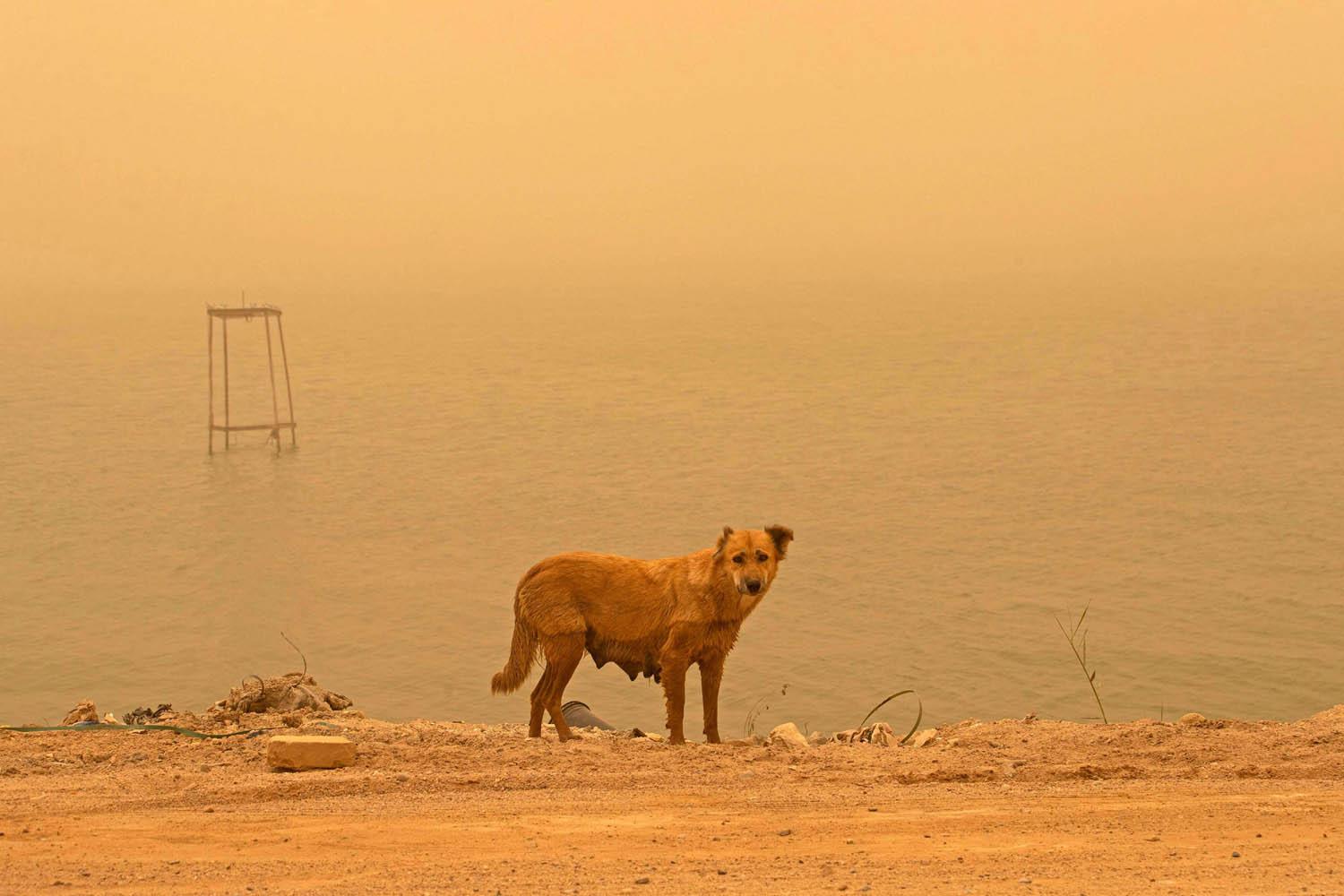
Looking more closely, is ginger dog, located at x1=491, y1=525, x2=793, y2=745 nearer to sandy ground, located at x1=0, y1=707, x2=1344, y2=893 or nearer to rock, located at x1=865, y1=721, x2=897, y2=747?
sandy ground, located at x1=0, y1=707, x2=1344, y2=893

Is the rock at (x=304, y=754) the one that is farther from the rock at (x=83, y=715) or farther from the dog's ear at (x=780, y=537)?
the rock at (x=83, y=715)

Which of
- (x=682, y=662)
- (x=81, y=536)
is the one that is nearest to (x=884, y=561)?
(x=81, y=536)

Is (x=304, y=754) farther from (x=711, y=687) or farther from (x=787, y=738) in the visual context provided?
(x=787, y=738)

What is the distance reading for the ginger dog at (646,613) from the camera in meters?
11.9

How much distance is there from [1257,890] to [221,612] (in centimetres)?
2780

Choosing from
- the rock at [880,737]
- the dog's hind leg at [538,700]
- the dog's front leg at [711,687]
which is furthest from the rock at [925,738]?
the dog's hind leg at [538,700]

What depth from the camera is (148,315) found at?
145 m

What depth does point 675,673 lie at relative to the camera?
12.0 meters

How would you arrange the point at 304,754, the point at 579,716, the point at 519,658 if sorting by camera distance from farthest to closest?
the point at 579,716
the point at 519,658
the point at 304,754

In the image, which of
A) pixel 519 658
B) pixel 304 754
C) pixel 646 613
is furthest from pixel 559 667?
pixel 304 754

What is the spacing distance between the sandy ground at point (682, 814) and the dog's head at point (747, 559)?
1123 millimetres

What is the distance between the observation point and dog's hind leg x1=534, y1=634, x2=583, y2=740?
12.2 meters

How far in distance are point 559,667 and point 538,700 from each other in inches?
15.6

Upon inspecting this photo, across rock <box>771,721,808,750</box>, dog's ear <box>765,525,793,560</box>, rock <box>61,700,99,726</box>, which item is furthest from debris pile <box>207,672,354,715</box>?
dog's ear <box>765,525,793,560</box>
